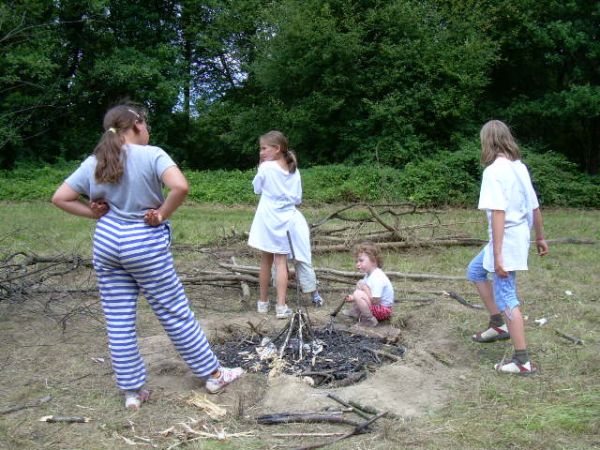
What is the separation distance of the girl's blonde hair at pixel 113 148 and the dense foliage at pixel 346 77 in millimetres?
13466

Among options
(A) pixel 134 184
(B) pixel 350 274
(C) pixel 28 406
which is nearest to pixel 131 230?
(A) pixel 134 184

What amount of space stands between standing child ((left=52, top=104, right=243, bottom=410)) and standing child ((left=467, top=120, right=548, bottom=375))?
2028 mm

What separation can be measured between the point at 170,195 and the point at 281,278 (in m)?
2.48

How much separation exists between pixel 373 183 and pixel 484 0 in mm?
7673

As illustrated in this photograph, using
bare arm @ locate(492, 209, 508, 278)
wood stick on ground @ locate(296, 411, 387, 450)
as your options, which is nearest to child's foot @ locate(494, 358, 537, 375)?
bare arm @ locate(492, 209, 508, 278)

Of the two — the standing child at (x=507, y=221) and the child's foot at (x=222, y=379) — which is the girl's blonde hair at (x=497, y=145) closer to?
the standing child at (x=507, y=221)

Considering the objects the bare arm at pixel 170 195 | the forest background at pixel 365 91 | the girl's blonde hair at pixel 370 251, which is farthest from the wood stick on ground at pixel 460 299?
the forest background at pixel 365 91

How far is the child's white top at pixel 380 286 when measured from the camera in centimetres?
542

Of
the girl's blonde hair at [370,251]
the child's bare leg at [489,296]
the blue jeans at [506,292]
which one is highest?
the girl's blonde hair at [370,251]

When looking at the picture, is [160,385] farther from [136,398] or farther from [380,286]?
[380,286]

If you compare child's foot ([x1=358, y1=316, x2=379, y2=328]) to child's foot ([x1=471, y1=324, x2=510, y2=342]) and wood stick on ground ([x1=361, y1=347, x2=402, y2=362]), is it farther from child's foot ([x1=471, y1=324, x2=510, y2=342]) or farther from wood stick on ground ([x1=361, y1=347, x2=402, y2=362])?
child's foot ([x1=471, y1=324, x2=510, y2=342])

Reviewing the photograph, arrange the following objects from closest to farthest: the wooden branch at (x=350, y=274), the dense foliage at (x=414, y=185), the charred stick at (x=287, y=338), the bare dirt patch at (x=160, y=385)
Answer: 1. the bare dirt patch at (x=160, y=385)
2. the charred stick at (x=287, y=338)
3. the wooden branch at (x=350, y=274)
4. the dense foliage at (x=414, y=185)

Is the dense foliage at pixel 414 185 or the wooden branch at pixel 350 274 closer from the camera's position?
the wooden branch at pixel 350 274

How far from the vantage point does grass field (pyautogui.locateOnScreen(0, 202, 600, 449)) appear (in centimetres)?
335
